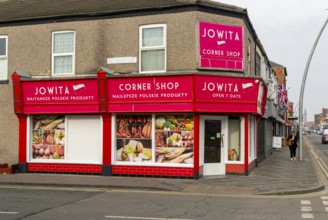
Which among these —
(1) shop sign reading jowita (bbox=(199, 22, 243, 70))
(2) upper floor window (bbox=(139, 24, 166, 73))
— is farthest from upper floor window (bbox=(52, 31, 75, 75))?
(1) shop sign reading jowita (bbox=(199, 22, 243, 70))

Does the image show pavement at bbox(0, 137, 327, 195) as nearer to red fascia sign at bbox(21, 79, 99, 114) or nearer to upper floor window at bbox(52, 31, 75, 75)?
red fascia sign at bbox(21, 79, 99, 114)

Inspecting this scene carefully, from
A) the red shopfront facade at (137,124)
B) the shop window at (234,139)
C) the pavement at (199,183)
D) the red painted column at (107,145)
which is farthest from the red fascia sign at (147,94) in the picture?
the pavement at (199,183)

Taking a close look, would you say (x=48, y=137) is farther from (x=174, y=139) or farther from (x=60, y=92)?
(x=174, y=139)

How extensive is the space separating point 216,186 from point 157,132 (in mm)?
3242

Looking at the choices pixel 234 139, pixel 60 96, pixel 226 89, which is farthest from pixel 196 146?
pixel 60 96

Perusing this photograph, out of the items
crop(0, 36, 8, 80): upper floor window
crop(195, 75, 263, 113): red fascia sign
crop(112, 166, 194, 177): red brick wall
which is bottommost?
crop(112, 166, 194, 177): red brick wall

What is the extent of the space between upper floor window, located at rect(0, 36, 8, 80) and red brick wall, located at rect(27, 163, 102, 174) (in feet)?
12.7

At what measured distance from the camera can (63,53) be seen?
50.9 feet

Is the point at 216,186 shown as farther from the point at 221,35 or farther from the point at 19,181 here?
the point at 19,181

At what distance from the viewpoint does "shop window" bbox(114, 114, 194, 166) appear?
14070mm

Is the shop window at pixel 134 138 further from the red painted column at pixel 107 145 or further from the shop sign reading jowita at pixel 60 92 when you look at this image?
the shop sign reading jowita at pixel 60 92

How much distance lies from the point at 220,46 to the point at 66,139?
6.86 metres

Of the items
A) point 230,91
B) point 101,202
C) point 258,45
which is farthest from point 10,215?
point 258,45

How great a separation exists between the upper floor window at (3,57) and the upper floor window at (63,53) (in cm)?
216
